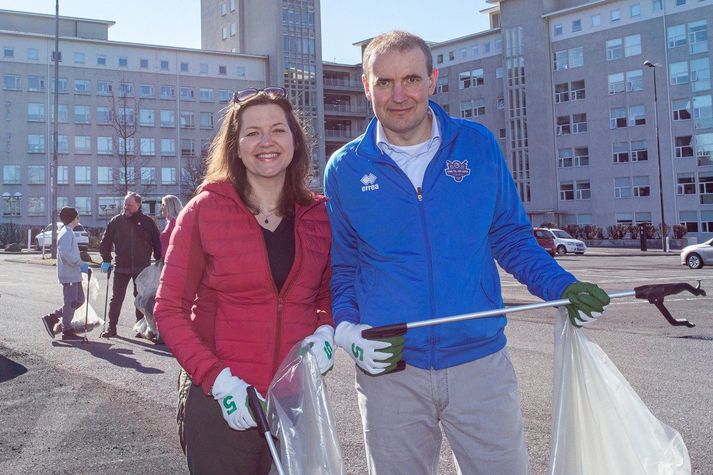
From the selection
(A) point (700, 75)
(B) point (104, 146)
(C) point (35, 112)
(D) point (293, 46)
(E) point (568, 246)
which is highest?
(D) point (293, 46)

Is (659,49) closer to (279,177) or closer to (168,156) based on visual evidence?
(168,156)

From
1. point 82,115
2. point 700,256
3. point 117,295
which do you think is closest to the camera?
point 117,295

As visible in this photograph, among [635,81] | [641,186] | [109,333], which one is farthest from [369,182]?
[635,81]

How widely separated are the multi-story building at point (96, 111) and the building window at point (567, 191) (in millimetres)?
30352

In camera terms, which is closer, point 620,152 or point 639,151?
point 639,151

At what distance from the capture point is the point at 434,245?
2.65 meters

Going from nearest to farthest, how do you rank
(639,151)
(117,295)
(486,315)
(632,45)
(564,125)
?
(486,315)
(117,295)
(639,151)
(632,45)
(564,125)

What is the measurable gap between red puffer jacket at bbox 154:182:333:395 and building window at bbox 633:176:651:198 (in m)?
59.6

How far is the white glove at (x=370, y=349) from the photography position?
2.60m

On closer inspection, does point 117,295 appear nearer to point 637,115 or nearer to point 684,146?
point 684,146

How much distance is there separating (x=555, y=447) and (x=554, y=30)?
66377mm

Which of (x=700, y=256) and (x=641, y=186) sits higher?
(x=641, y=186)

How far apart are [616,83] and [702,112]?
7.47 meters

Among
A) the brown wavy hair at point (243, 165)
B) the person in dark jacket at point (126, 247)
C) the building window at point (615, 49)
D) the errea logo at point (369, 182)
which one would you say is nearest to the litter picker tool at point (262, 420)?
the brown wavy hair at point (243, 165)
